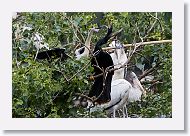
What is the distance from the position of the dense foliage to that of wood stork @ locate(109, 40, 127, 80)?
4 centimetres

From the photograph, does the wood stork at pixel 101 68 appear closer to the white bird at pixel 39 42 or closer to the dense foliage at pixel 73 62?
the dense foliage at pixel 73 62

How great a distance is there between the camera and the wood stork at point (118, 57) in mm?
2314

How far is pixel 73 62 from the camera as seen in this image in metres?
2.31

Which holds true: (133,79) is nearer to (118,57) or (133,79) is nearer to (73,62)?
(118,57)

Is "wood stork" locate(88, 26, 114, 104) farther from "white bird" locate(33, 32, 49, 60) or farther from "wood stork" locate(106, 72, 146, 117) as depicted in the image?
"white bird" locate(33, 32, 49, 60)

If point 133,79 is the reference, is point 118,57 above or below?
above

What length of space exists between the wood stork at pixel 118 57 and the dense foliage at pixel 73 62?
1.4 inches

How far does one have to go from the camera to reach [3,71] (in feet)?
7.62

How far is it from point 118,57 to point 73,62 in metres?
0.26

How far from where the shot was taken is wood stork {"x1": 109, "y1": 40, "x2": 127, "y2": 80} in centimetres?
231

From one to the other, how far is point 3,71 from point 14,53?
123 mm

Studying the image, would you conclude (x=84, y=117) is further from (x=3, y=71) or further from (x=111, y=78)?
(x=3, y=71)

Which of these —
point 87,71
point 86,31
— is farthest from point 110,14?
point 87,71

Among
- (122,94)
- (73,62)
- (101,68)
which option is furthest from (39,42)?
(122,94)
